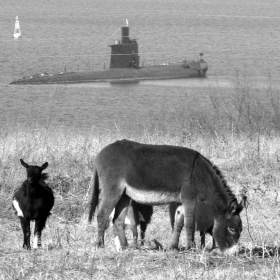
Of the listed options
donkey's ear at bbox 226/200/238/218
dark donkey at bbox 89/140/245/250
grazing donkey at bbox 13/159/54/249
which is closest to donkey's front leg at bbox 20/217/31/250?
grazing donkey at bbox 13/159/54/249

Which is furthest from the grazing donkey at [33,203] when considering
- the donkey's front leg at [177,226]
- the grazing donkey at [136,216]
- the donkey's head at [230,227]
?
the donkey's head at [230,227]

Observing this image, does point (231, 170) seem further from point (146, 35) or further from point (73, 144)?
point (146, 35)

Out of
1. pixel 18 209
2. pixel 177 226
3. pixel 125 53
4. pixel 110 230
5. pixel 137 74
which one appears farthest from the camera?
pixel 125 53

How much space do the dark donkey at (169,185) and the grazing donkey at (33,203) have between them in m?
0.67

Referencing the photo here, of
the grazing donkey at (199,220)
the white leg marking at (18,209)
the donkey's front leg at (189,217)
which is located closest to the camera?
the donkey's front leg at (189,217)

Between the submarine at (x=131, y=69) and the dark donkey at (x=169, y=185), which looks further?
the submarine at (x=131, y=69)

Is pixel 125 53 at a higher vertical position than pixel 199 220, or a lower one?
lower

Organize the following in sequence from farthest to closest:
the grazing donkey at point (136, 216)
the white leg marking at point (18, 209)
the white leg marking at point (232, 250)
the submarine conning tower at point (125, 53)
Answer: the submarine conning tower at point (125, 53)
the grazing donkey at point (136, 216)
the white leg marking at point (18, 209)
the white leg marking at point (232, 250)

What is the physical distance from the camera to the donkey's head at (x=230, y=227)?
7234 millimetres

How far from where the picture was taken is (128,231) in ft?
31.3

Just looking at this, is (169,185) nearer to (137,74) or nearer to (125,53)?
(137,74)

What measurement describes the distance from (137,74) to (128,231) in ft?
→ 225

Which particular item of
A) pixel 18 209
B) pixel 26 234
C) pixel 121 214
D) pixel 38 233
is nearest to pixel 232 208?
pixel 121 214

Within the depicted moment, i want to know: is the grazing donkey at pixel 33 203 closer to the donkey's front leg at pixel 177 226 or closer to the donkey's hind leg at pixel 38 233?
the donkey's hind leg at pixel 38 233
